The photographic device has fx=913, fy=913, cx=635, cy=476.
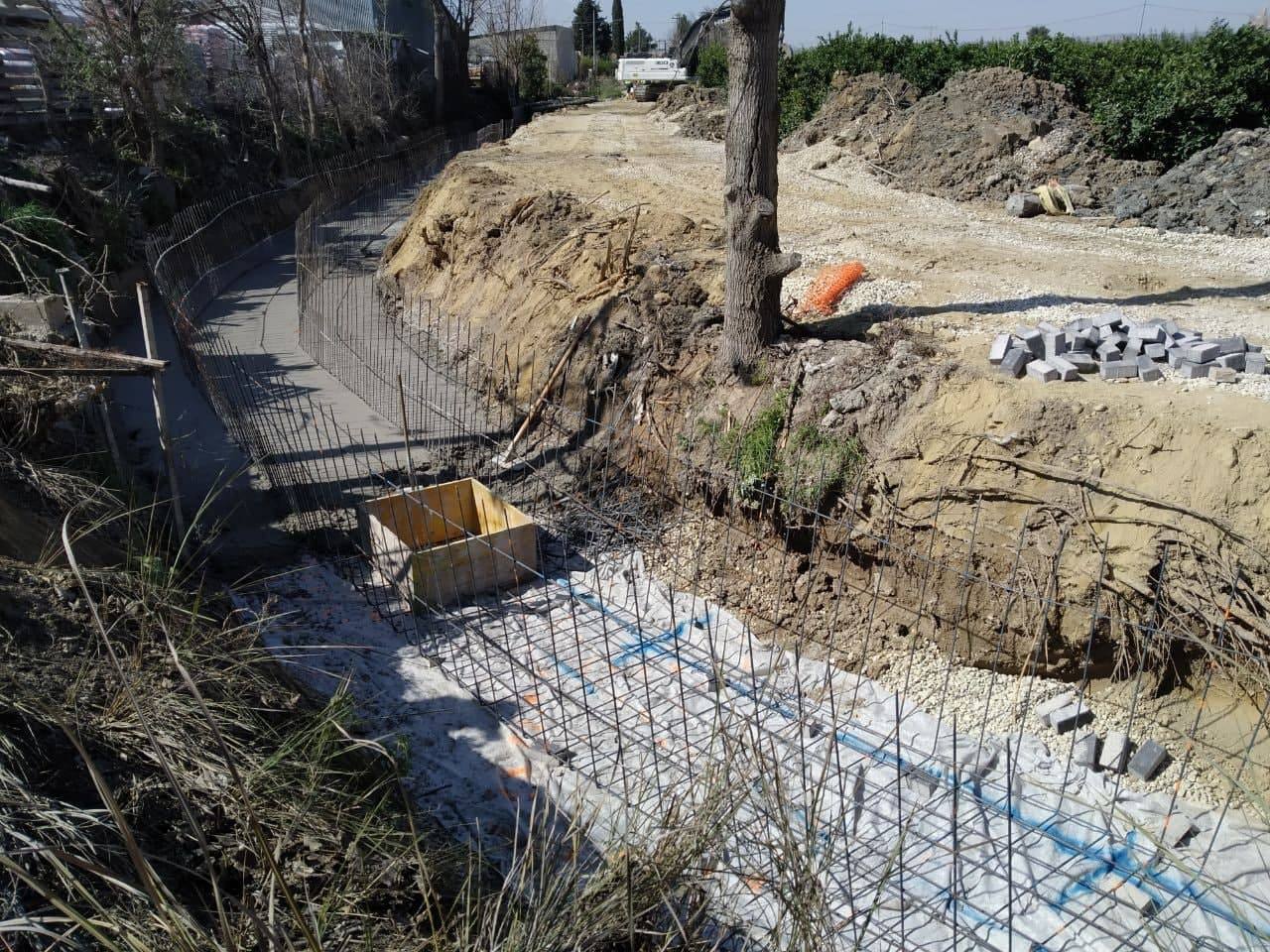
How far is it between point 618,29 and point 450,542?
61.0 metres

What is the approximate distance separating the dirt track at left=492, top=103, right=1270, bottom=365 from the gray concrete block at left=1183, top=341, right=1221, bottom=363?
118cm

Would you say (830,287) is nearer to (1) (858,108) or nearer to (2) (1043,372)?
(2) (1043,372)

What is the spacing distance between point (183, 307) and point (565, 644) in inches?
316

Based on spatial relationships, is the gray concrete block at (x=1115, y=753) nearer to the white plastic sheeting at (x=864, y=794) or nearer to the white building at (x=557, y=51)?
the white plastic sheeting at (x=864, y=794)

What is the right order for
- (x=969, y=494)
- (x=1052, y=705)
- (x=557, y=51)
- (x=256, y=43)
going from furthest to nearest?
1. (x=557, y=51)
2. (x=256, y=43)
3. (x=969, y=494)
4. (x=1052, y=705)

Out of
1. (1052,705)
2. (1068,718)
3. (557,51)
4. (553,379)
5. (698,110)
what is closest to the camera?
(1068,718)

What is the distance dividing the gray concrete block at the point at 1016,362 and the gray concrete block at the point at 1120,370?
47cm

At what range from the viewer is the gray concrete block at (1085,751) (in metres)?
4.86

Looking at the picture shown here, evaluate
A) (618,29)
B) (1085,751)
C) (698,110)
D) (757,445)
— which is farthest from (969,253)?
(618,29)

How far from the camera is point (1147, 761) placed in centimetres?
477

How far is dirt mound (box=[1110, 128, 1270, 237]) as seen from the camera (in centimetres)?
970

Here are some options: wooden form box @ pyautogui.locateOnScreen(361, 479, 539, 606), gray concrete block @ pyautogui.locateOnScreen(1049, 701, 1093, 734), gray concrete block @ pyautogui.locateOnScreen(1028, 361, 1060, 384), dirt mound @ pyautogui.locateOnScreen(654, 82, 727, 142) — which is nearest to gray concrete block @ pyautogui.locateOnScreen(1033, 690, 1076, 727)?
gray concrete block @ pyautogui.locateOnScreen(1049, 701, 1093, 734)

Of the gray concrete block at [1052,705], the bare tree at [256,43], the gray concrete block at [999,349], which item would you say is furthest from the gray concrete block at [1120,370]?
the bare tree at [256,43]

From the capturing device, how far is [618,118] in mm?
26188
